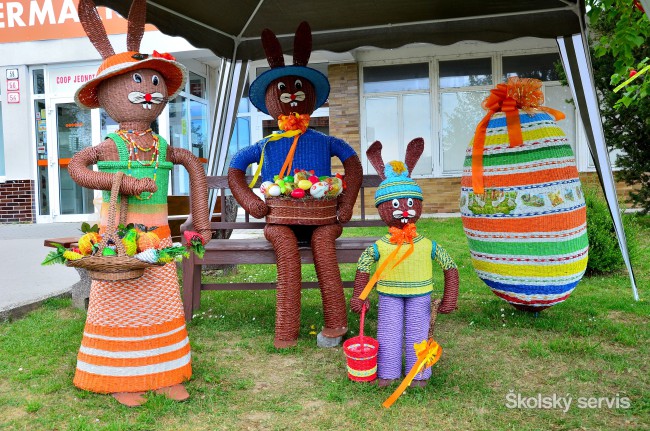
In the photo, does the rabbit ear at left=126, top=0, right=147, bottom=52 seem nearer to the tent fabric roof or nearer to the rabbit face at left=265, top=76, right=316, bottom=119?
the rabbit face at left=265, top=76, right=316, bottom=119

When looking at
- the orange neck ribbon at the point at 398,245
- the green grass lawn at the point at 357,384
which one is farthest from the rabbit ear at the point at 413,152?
the green grass lawn at the point at 357,384

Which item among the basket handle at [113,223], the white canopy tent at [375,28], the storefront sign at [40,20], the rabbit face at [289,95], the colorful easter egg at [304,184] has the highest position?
the storefront sign at [40,20]

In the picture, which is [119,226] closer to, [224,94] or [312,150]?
[312,150]

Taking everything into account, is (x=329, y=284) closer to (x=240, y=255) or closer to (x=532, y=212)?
(x=240, y=255)

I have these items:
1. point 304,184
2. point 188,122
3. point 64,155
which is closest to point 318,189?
point 304,184

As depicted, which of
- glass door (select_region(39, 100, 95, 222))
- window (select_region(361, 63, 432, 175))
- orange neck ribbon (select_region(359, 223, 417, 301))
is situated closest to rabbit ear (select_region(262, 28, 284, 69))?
orange neck ribbon (select_region(359, 223, 417, 301))

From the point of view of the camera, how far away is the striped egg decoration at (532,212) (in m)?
3.35

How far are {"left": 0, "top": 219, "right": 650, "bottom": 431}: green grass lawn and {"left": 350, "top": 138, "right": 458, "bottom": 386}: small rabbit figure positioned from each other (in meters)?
0.18

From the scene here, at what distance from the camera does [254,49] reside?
498 cm

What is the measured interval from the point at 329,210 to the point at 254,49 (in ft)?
7.18

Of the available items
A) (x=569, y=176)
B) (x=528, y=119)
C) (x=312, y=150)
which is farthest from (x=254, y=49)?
(x=569, y=176)

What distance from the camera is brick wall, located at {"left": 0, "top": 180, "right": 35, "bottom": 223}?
11055mm

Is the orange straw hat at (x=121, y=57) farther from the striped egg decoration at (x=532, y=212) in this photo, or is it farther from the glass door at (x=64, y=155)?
the glass door at (x=64, y=155)

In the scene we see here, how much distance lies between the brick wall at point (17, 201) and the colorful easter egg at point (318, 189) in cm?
960
